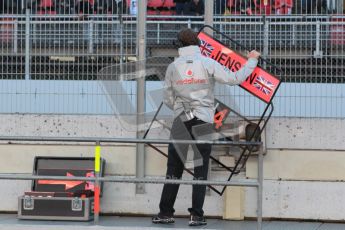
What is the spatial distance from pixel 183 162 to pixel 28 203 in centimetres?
186

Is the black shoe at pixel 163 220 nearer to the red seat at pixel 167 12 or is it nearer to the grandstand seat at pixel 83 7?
the red seat at pixel 167 12

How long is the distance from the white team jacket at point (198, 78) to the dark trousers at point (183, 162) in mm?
149

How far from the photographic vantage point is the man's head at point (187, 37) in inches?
319

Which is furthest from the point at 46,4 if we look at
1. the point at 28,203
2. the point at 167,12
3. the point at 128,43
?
the point at 28,203

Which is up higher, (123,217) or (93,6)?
(93,6)

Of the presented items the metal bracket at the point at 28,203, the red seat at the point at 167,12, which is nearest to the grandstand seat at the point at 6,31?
the red seat at the point at 167,12

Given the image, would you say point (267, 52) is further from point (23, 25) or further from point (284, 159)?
point (23, 25)

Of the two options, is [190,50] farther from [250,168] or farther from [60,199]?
[60,199]

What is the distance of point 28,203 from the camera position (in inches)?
342

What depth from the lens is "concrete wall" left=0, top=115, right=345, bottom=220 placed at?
29.3ft

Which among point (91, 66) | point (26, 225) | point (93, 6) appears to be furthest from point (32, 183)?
point (93, 6)

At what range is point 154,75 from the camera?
9.37 meters

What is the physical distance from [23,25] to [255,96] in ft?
10.2

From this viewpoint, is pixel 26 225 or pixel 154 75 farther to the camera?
pixel 154 75
